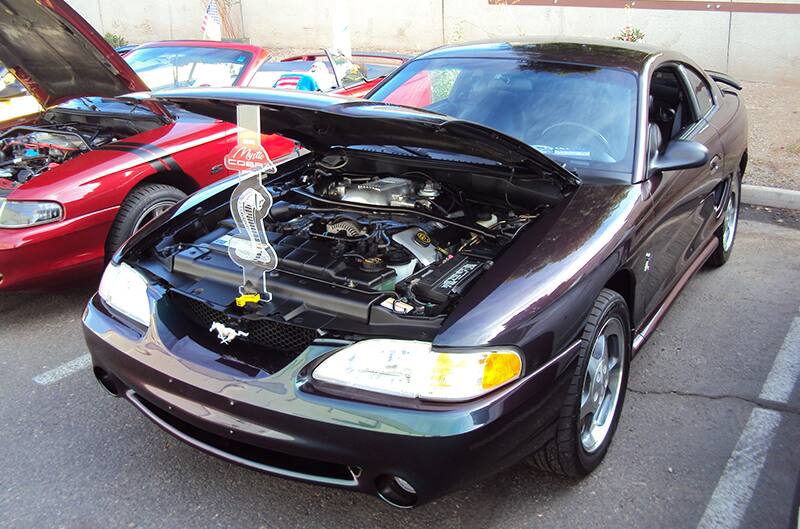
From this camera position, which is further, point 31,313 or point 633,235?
point 31,313

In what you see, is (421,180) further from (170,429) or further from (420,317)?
(170,429)

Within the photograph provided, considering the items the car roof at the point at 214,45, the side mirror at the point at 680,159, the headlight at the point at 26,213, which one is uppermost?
the car roof at the point at 214,45

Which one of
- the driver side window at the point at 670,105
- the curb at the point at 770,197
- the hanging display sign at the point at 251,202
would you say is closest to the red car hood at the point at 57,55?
the hanging display sign at the point at 251,202

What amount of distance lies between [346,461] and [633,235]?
1461mm

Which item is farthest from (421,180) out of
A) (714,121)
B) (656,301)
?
(714,121)

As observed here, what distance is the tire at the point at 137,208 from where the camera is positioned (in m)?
4.05

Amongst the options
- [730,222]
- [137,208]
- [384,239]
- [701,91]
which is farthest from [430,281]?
[730,222]

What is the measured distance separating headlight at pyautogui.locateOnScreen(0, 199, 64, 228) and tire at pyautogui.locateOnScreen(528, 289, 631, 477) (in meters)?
2.91

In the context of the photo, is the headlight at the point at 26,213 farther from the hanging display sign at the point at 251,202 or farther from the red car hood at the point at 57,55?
the hanging display sign at the point at 251,202

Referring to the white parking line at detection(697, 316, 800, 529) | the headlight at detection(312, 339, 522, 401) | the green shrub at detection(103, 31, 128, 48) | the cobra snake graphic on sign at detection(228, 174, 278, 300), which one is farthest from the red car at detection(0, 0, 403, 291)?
the green shrub at detection(103, 31, 128, 48)

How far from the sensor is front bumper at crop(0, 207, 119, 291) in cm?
371

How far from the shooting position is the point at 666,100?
3922 mm

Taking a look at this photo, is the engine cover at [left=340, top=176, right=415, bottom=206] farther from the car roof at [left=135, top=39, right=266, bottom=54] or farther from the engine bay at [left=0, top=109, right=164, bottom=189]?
the car roof at [left=135, top=39, right=266, bottom=54]

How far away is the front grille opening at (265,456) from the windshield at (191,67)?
3644mm
